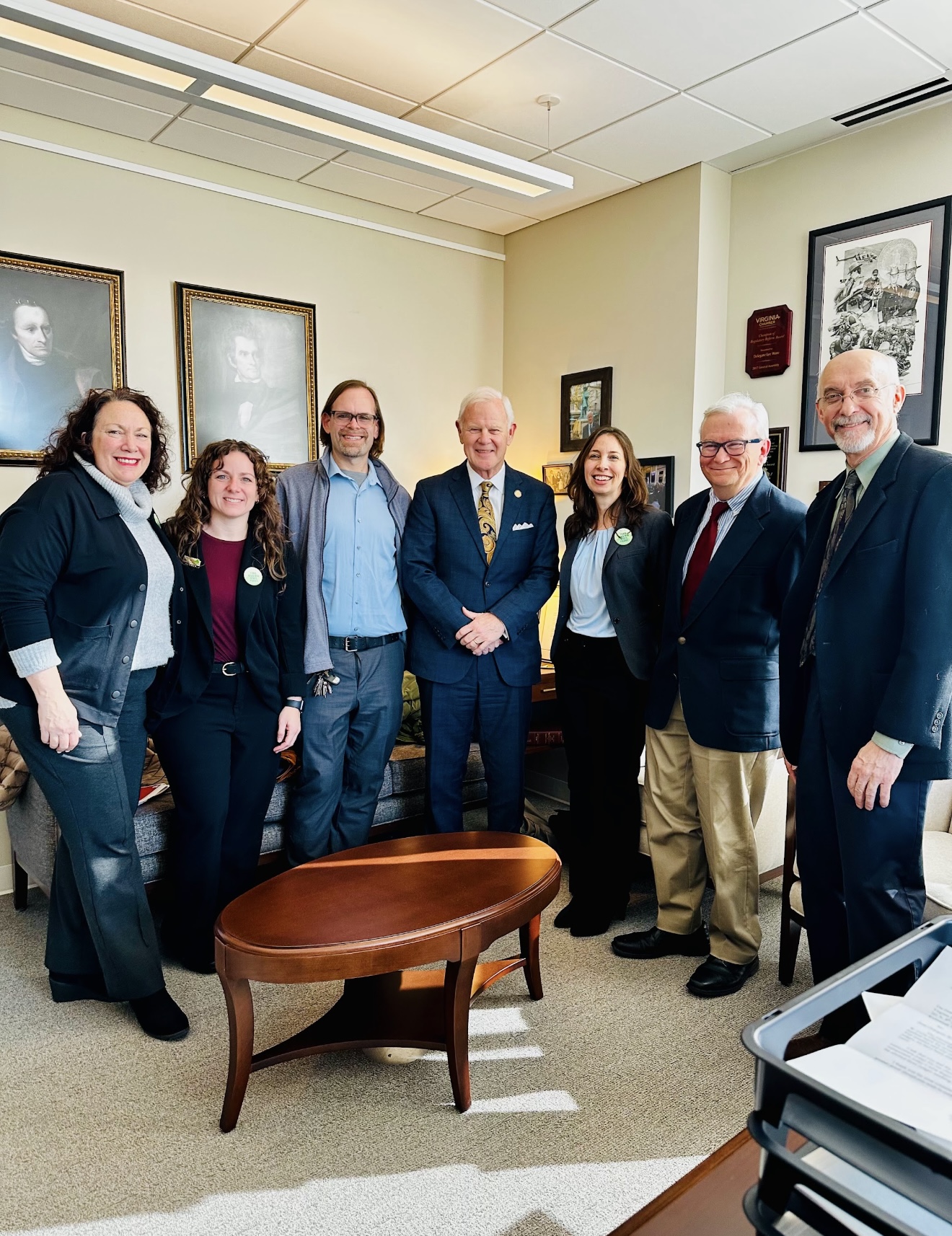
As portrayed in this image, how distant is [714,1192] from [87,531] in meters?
1.92

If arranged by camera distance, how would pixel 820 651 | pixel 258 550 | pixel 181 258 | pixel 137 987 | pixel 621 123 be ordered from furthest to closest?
1. pixel 181 258
2. pixel 621 123
3. pixel 258 550
4. pixel 137 987
5. pixel 820 651

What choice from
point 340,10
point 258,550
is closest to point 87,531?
point 258,550

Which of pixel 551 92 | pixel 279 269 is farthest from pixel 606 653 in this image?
pixel 279 269

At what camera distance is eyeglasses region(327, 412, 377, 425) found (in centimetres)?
290

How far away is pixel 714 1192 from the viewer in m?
1.03

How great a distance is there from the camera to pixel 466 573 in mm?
3020

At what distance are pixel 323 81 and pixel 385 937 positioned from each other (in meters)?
3.27

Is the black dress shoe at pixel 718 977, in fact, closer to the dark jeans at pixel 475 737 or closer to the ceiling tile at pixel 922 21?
the dark jeans at pixel 475 737

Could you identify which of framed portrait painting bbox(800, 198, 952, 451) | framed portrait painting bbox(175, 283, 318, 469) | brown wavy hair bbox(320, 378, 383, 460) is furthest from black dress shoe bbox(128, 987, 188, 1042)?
framed portrait painting bbox(800, 198, 952, 451)

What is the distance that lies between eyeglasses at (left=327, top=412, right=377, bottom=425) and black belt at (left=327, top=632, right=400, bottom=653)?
705mm

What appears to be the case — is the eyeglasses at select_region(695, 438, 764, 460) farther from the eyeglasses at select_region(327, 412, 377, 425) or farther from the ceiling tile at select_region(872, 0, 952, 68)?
the ceiling tile at select_region(872, 0, 952, 68)

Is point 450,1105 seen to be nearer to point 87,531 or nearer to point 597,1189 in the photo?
point 597,1189

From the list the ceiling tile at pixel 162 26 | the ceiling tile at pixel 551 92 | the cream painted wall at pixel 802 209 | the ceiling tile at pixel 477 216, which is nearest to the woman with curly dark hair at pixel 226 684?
the ceiling tile at pixel 162 26

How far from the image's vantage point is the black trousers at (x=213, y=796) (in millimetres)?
2598
